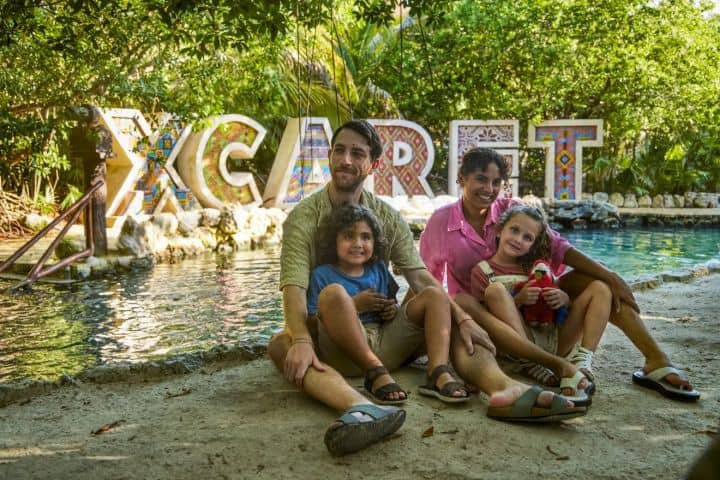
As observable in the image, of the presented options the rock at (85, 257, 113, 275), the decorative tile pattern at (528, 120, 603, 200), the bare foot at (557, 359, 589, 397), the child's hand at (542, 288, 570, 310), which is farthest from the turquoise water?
the decorative tile pattern at (528, 120, 603, 200)

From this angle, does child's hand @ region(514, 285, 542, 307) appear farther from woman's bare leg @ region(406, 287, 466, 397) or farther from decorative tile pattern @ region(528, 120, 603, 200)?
decorative tile pattern @ region(528, 120, 603, 200)

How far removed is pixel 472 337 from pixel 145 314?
12.8 feet

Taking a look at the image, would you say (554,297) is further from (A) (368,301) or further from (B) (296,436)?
(B) (296,436)

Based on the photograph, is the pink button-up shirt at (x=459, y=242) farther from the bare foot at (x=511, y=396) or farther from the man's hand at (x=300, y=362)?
the man's hand at (x=300, y=362)

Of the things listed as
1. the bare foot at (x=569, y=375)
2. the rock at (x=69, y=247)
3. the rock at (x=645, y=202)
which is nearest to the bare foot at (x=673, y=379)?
the bare foot at (x=569, y=375)

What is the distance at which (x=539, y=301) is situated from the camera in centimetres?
362

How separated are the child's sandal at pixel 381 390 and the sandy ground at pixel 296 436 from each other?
94 millimetres

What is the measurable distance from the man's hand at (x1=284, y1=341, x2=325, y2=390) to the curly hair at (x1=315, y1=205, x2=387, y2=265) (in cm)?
56

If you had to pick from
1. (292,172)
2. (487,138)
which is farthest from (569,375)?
(487,138)

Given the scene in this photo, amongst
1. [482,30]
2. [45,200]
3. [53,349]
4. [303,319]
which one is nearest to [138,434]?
[303,319]

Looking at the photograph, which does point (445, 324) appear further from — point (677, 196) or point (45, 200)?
point (677, 196)

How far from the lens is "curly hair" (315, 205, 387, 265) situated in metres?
3.51

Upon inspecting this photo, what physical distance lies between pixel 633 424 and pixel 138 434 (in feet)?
6.36

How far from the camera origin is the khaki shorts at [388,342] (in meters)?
3.50
